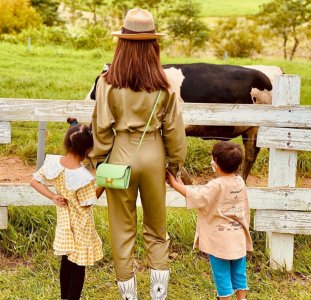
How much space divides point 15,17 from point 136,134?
82.5ft

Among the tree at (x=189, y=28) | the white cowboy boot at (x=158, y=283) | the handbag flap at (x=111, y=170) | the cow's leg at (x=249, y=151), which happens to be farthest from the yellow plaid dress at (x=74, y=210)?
the tree at (x=189, y=28)

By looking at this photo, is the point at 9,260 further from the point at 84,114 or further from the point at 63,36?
the point at 63,36

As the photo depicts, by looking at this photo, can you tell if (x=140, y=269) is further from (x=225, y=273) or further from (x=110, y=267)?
(x=225, y=273)

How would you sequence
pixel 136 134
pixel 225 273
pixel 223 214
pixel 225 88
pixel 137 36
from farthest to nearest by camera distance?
pixel 225 88
pixel 225 273
pixel 223 214
pixel 136 134
pixel 137 36

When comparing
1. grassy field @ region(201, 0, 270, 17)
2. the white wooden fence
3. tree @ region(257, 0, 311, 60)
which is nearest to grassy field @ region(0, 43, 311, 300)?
the white wooden fence

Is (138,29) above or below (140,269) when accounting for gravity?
above

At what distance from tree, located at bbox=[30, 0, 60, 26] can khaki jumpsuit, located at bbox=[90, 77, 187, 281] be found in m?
32.6

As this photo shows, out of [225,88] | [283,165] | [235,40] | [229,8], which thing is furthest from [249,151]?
[229,8]

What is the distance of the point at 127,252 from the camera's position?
3.62 metres

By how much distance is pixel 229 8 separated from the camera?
51.0 m

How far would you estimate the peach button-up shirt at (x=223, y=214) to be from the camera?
3.55 m

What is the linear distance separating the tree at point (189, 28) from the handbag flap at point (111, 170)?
98.2ft

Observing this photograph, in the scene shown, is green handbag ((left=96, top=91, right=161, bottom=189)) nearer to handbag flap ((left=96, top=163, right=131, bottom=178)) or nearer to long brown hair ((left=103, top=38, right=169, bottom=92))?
handbag flap ((left=96, top=163, right=131, bottom=178))

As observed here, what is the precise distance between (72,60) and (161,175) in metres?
11.4
